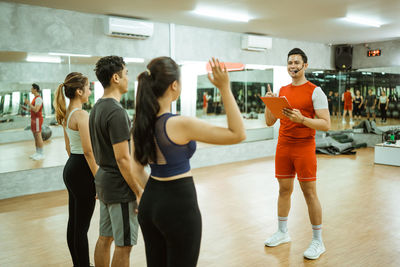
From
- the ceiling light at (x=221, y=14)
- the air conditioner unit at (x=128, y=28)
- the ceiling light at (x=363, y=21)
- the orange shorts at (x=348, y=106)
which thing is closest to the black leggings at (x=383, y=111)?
the orange shorts at (x=348, y=106)

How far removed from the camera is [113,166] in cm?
211

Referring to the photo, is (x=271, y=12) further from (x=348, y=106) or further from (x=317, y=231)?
(x=348, y=106)

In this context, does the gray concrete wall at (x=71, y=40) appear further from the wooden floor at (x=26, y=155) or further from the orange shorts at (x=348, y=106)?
the orange shorts at (x=348, y=106)

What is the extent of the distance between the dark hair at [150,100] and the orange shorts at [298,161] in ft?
6.07

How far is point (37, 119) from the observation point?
18.5 feet

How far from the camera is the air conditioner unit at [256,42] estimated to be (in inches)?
318

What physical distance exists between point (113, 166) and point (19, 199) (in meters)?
3.86

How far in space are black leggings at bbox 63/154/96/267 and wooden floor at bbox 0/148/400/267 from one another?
2.22ft

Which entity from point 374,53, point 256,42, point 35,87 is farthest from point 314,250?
point 374,53

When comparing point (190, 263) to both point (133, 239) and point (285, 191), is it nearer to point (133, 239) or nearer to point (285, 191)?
point (133, 239)

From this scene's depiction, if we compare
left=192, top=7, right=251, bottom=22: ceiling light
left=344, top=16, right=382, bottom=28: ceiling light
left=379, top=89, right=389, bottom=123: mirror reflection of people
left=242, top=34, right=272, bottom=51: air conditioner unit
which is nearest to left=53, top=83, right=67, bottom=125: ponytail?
left=192, top=7, right=251, bottom=22: ceiling light

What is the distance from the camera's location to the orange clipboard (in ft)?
9.32

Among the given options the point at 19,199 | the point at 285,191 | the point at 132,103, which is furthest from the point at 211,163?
the point at 285,191

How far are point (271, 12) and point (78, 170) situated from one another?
15.7ft
